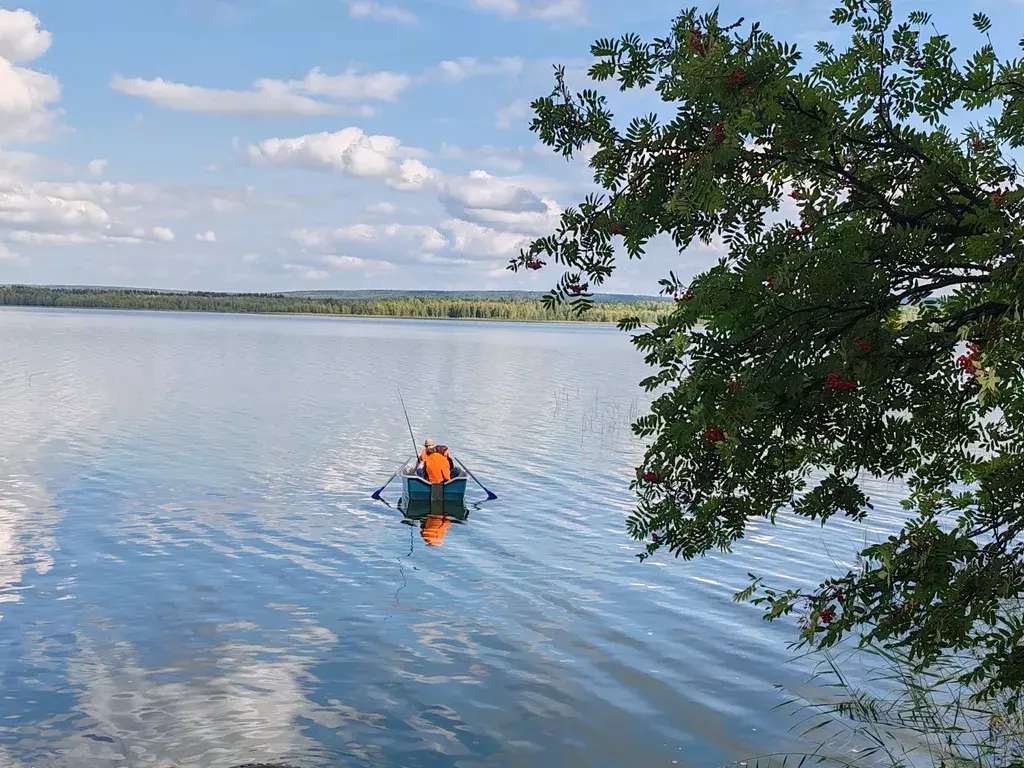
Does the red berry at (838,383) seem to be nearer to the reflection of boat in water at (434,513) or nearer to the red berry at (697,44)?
the red berry at (697,44)

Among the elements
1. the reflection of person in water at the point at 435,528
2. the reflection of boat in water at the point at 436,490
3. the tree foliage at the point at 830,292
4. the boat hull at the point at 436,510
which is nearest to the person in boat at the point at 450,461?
the reflection of boat in water at the point at 436,490

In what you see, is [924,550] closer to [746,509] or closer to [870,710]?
[746,509]

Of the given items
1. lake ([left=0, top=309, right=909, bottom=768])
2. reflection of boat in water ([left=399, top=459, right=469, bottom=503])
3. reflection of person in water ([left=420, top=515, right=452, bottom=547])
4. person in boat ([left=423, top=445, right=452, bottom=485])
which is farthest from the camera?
person in boat ([left=423, top=445, right=452, bottom=485])

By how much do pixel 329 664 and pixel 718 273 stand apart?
10255 millimetres

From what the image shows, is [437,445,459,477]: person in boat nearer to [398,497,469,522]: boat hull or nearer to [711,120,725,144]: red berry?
[398,497,469,522]: boat hull

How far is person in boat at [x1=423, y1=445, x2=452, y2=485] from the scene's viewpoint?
26.6 metres

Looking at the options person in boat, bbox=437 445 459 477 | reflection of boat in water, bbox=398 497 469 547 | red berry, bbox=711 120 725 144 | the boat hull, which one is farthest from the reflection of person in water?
red berry, bbox=711 120 725 144

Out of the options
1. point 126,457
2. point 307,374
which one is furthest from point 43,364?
point 126,457

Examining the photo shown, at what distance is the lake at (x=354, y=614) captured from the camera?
1238 centimetres

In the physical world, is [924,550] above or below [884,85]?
below

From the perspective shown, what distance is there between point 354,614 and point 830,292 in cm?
1275

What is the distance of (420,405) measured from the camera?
51969mm

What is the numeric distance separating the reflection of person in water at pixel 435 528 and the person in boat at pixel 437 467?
111cm

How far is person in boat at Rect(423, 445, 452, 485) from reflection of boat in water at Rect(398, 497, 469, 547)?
2.20 feet
